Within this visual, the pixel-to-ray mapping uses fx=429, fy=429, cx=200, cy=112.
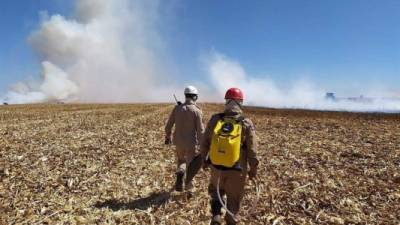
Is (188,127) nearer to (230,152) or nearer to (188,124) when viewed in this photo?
(188,124)

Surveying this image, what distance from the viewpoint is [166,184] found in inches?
453

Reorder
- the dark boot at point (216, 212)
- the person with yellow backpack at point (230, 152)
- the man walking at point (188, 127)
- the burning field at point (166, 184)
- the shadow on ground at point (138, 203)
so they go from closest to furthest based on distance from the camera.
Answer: the person with yellow backpack at point (230, 152), the dark boot at point (216, 212), the burning field at point (166, 184), the shadow on ground at point (138, 203), the man walking at point (188, 127)

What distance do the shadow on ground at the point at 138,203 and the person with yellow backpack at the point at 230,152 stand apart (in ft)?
8.67

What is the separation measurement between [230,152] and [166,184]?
5.19 meters

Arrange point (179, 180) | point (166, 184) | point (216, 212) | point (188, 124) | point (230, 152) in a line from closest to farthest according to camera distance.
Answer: point (230, 152) < point (216, 212) < point (188, 124) < point (179, 180) < point (166, 184)

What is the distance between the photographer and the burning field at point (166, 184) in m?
8.98

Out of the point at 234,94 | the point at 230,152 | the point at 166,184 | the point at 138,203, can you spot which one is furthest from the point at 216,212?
the point at 166,184

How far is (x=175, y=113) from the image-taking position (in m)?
10.1

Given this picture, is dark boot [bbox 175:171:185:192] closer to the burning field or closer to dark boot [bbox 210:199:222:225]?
the burning field

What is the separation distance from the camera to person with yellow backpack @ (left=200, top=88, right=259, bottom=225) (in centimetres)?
669

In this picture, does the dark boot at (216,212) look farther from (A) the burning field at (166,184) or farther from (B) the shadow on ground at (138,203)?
(B) the shadow on ground at (138,203)

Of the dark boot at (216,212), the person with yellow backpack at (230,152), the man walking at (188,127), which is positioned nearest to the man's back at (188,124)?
the man walking at (188,127)

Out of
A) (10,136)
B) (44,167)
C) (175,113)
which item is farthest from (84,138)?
(175,113)

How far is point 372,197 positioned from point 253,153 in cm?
474
